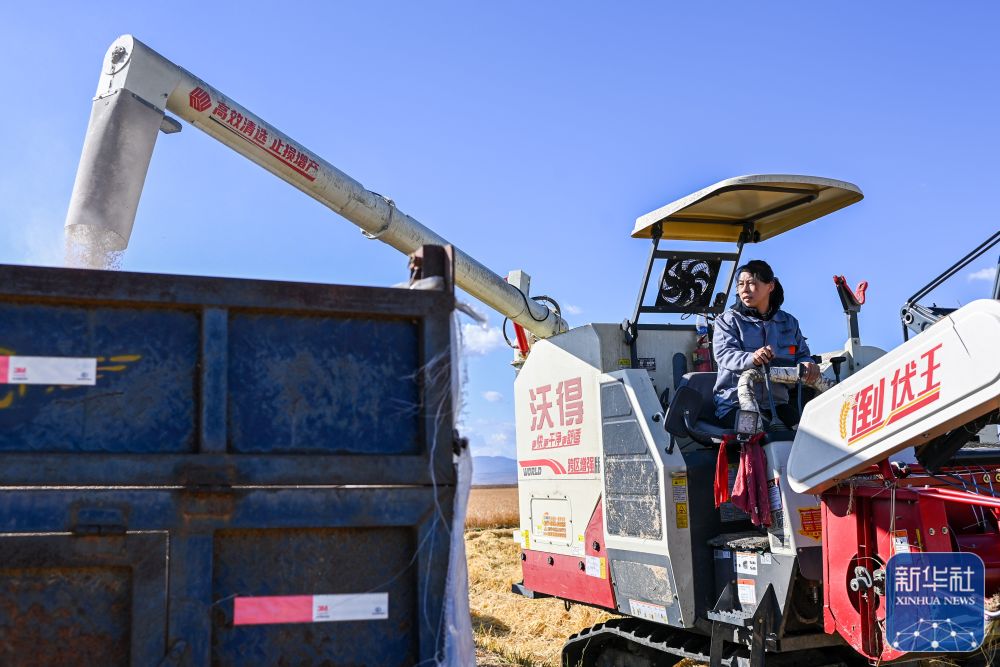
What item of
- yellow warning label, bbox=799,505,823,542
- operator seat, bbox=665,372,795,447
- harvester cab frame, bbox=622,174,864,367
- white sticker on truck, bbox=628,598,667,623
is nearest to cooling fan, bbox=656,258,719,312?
harvester cab frame, bbox=622,174,864,367

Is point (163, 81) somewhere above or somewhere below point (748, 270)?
above

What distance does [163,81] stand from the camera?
7754 mm

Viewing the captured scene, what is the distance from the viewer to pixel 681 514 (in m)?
5.36

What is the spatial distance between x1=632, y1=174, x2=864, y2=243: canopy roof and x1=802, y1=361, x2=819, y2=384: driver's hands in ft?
3.74

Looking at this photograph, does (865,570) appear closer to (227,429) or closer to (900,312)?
(900,312)

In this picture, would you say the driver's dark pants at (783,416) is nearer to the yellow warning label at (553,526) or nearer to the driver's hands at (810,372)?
the driver's hands at (810,372)

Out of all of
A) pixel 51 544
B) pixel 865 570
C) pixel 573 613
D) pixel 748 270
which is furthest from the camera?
pixel 573 613

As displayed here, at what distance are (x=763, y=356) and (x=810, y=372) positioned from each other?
13.6 inches

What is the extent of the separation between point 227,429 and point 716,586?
343cm

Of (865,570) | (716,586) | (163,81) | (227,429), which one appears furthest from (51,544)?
(163,81)

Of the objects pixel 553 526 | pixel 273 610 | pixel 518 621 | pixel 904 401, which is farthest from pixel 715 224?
pixel 273 610

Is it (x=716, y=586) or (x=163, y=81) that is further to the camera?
(x=163, y=81)

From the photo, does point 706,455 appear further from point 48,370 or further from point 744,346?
point 48,370

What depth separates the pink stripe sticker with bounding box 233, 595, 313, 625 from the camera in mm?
2611
